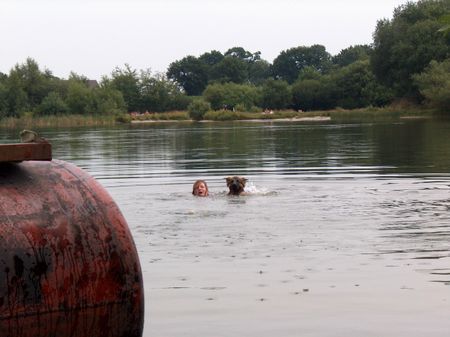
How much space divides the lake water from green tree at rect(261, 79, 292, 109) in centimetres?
10025

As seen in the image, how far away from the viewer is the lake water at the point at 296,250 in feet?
29.2

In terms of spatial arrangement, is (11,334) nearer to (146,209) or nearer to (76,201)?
(76,201)

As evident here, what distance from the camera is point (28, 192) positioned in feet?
18.0

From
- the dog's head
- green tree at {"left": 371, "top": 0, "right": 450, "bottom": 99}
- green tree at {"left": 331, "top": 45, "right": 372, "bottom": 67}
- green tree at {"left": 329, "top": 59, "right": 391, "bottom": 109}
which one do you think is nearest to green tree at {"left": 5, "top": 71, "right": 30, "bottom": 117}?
green tree at {"left": 329, "top": 59, "right": 391, "bottom": 109}

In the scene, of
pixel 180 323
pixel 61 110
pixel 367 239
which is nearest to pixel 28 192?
pixel 180 323

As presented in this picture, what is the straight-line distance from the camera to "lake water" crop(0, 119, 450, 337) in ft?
29.2

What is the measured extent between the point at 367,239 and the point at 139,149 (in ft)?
101

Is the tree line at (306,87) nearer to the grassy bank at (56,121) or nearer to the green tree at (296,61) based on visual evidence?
the grassy bank at (56,121)

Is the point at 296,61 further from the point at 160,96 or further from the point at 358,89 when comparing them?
the point at 358,89

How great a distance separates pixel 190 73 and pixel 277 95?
58.5 metres

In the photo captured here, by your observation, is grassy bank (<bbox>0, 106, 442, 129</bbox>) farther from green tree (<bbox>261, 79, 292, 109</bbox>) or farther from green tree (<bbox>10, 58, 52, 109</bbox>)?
green tree (<bbox>10, 58, 52, 109</bbox>)

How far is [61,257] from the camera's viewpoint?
535cm

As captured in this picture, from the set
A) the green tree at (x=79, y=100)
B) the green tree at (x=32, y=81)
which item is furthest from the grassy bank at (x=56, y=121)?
the green tree at (x=32, y=81)

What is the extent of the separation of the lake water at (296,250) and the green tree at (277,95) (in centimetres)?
10025
